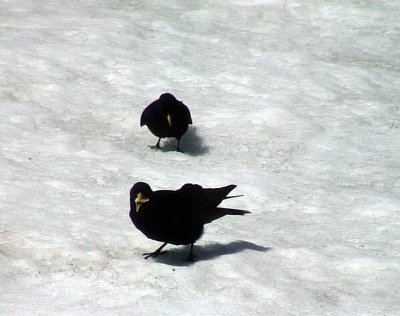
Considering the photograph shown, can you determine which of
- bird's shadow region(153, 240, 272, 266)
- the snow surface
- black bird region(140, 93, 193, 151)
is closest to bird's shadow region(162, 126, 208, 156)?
the snow surface

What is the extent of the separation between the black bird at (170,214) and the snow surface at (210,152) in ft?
0.76

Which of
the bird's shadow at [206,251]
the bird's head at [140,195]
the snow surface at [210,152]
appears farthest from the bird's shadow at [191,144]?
the bird's head at [140,195]

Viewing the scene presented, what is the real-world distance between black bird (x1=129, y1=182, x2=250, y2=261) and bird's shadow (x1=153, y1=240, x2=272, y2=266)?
9 centimetres

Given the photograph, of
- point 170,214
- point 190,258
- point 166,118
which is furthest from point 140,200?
point 166,118

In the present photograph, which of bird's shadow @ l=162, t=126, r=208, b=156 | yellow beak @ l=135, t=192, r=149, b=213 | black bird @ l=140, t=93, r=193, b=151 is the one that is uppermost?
yellow beak @ l=135, t=192, r=149, b=213

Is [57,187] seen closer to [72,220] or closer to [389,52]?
[72,220]

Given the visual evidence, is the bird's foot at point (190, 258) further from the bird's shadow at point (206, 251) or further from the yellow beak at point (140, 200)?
the yellow beak at point (140, 200)

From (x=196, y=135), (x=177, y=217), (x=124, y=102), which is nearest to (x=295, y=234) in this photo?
(x=177, y=217)

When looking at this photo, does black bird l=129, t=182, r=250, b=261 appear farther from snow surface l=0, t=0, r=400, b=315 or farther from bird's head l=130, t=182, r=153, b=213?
snow surface l=0, t=0, r=400, b=315

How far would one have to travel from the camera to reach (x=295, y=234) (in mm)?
8234

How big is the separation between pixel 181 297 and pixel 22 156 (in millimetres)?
3833

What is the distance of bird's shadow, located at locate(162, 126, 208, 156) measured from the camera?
1048 centimetres

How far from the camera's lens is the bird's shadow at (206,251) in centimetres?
720

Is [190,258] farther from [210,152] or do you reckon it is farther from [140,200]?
[210,152]
